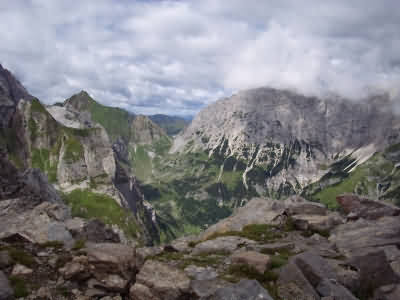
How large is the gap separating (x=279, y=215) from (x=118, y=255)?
88.2 feet

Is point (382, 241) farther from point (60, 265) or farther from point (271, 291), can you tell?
point (60, 265)

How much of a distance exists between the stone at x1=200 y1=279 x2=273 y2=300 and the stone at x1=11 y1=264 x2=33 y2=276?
879cm

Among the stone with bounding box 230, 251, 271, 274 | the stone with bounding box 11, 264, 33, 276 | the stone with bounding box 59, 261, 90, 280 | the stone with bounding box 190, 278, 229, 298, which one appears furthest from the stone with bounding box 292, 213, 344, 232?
the stone with bounding box 11, 264, 33, 276

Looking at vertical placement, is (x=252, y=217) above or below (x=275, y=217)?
below

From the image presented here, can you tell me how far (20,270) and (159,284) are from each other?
7.10m

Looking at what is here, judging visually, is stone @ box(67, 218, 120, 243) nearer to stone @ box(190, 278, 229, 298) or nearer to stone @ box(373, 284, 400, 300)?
stone @ box(190, 278, 229, 298)

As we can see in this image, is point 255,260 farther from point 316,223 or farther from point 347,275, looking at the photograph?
point 316,223

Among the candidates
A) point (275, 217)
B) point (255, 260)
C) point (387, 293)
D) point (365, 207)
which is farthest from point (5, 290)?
point (365, 207)

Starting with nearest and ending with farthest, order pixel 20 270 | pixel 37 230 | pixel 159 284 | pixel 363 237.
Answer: pixel 159 284 < pixel 20 270 < pixel 37 230 < pixel 363 237

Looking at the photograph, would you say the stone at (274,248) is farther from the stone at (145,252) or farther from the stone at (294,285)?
the stone at (145,252)

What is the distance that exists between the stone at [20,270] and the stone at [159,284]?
17.9 feet

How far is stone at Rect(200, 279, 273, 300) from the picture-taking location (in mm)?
12336

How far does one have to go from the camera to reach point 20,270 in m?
15.0

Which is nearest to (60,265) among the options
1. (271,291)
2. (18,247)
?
(18,247)
